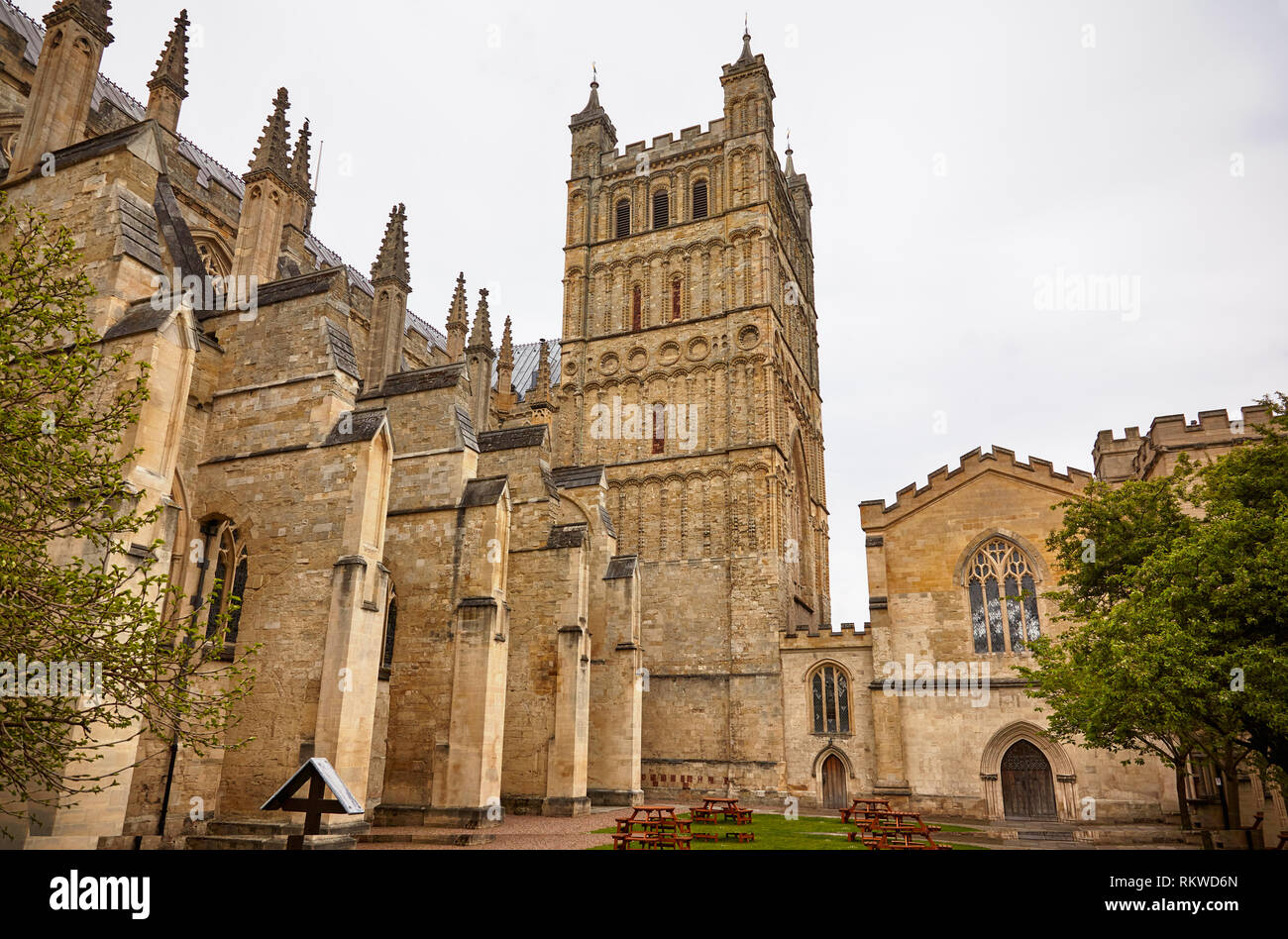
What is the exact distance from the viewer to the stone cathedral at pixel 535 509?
43.3 feet

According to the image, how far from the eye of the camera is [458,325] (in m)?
30.0

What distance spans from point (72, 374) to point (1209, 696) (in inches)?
606

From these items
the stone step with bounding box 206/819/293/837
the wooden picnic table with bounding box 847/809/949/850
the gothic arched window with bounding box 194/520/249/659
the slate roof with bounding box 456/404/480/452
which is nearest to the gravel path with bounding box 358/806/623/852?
the stone step with bounding box 206/819/293/837

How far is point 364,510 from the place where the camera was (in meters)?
14.0

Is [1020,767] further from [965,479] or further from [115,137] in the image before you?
[115,137]

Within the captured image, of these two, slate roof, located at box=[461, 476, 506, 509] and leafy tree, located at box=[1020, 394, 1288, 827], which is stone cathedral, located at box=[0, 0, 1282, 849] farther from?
leafy tree, located at box=[1020, 394, 1288, 827]

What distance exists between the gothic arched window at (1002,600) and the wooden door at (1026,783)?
3.18 m

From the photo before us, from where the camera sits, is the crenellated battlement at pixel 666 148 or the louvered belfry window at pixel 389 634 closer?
the louvered belfry window at pixel 389 634

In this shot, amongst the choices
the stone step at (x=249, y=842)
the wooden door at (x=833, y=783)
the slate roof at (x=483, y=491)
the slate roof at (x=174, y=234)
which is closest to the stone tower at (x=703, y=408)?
the wooden door at (x=833, y=783)

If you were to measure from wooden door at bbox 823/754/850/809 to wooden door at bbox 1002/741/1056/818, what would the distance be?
16.9 feet

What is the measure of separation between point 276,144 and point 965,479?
22969mm

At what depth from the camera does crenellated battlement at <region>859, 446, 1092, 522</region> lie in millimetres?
26953

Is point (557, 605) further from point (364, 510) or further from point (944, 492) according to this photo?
point (944, 492)

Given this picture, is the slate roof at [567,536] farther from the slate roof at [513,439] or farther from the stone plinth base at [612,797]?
the stone plinth base at [612,797]
